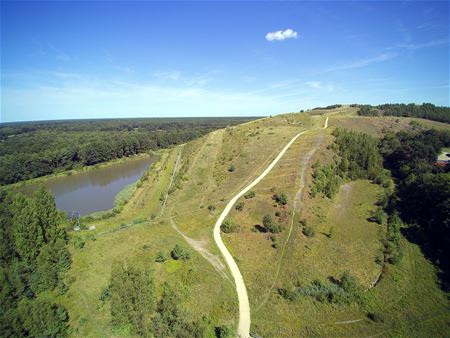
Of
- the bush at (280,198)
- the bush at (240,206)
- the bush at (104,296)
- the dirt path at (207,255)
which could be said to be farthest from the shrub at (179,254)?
the bush at (280,198)

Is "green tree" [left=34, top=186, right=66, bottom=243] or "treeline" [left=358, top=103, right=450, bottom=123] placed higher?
"treeline" [left=358, top=103, right=450, bottom=123]

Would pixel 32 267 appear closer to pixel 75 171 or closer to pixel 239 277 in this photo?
pixel 239 277

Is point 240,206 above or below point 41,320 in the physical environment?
above

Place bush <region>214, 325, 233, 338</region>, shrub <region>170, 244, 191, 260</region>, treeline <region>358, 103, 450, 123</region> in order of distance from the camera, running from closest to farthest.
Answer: bush <region>214, 325, 233, 338</region> < shrub <region>170, 244, 191, 260</region> < treeline <region>358, 103, 450, 123</region>

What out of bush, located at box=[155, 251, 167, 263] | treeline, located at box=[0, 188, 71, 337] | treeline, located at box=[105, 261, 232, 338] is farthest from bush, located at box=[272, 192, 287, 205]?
treeline, located at box=[0, 188, 71, 337]

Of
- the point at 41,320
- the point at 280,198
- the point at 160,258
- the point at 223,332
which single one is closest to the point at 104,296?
the point at 41,320

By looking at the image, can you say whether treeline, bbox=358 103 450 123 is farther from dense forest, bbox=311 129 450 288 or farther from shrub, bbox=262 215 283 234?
shrub, bbox=262 215 283 234

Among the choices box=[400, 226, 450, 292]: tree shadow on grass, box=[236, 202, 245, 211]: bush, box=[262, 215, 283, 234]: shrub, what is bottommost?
box=[400, 226, 450, 292]: tree shadow on grass
